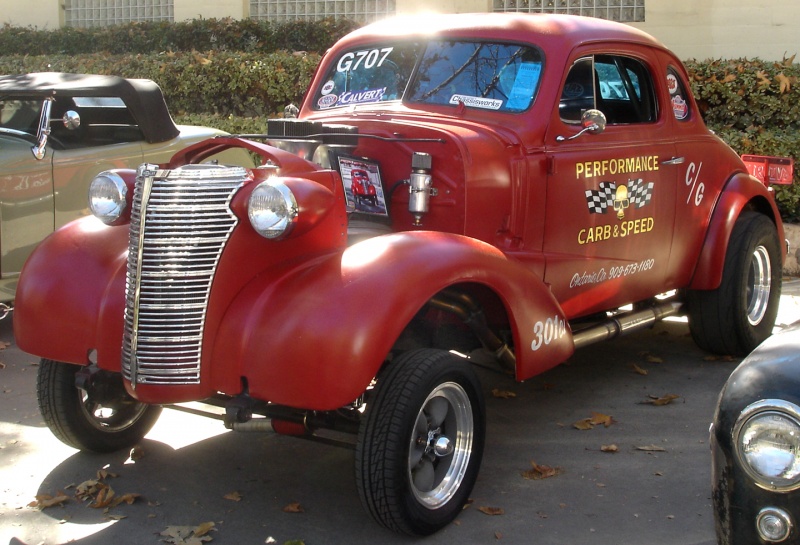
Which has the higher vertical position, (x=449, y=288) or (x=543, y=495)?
(x=449, y=288)

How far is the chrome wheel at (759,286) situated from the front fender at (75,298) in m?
4.04

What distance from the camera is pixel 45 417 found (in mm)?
4492

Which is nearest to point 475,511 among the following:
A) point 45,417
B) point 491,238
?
point 491,238

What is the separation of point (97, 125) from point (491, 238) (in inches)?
163

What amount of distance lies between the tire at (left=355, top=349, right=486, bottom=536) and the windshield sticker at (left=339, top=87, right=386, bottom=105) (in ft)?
6.17

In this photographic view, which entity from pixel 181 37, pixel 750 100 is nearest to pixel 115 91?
pixel 750 100

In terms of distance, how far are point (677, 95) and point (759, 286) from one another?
1.43 meters

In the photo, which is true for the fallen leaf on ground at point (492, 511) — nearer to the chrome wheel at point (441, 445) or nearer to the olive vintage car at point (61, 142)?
the chrome wheel at point (441, 445)

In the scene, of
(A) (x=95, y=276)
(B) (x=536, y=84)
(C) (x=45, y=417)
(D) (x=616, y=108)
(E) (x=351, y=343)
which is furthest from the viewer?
(D) (x=616, y=108)

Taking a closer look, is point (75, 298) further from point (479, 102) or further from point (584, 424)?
point (584, 424)

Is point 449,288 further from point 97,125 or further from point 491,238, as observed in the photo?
point 97,125

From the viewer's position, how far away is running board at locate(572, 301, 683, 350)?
17.1 feet

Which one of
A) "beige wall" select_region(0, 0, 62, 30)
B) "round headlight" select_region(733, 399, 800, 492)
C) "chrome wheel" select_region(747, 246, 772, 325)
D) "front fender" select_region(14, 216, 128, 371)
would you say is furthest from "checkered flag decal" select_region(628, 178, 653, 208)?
"beige wall" select_region(0, 0, 62, 30)

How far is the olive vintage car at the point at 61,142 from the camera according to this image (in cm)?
677
